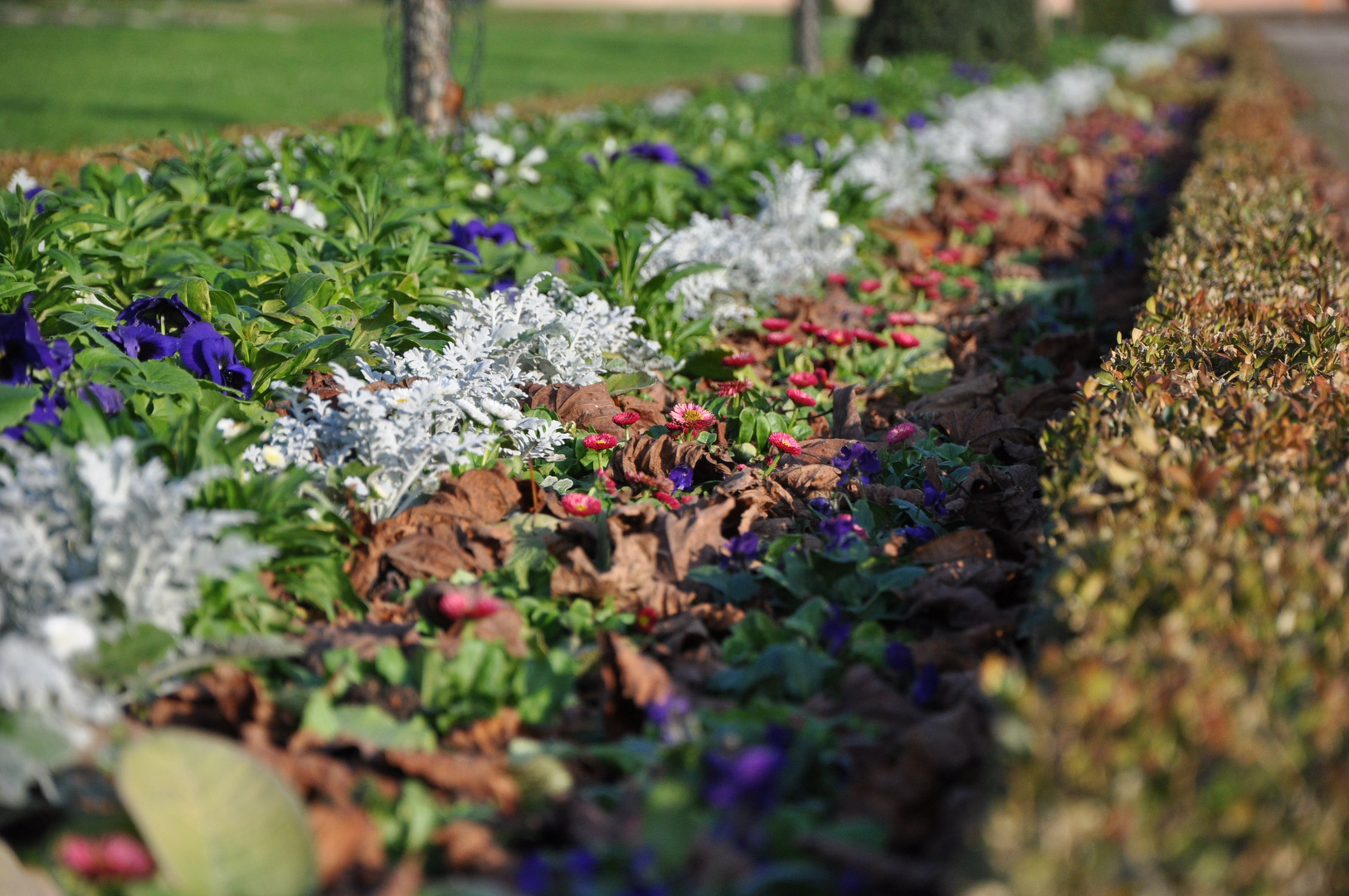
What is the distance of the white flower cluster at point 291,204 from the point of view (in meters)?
4.24

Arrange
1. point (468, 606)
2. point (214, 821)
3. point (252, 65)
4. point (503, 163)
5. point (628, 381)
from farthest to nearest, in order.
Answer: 1. point (252, 65)
2. point (503, 163)
3. point (628, 381)
4. point (468, 606)
5. point (214, 821)

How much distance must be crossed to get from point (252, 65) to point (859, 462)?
52.3 ft

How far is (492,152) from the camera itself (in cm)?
518

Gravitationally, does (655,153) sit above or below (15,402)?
above

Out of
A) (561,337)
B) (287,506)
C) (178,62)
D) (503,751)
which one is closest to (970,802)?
(503,751)

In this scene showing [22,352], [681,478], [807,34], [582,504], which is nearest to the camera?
[22,352]

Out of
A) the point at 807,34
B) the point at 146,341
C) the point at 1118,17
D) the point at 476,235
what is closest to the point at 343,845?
the point at 146,341

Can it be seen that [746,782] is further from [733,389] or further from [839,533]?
[733,389]

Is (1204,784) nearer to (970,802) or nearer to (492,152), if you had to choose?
(970,802)

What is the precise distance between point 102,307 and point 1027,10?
41.6 ft

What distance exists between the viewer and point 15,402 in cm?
231

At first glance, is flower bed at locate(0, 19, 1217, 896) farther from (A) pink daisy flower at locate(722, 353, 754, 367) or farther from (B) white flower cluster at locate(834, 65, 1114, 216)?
(B) white flower cluster at locate(834, 65, 1114, 216)

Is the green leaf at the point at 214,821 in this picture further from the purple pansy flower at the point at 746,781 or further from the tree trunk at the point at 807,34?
the tree trunk at the point at 807,34

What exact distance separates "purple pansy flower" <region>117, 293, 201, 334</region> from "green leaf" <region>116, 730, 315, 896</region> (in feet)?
5.82
